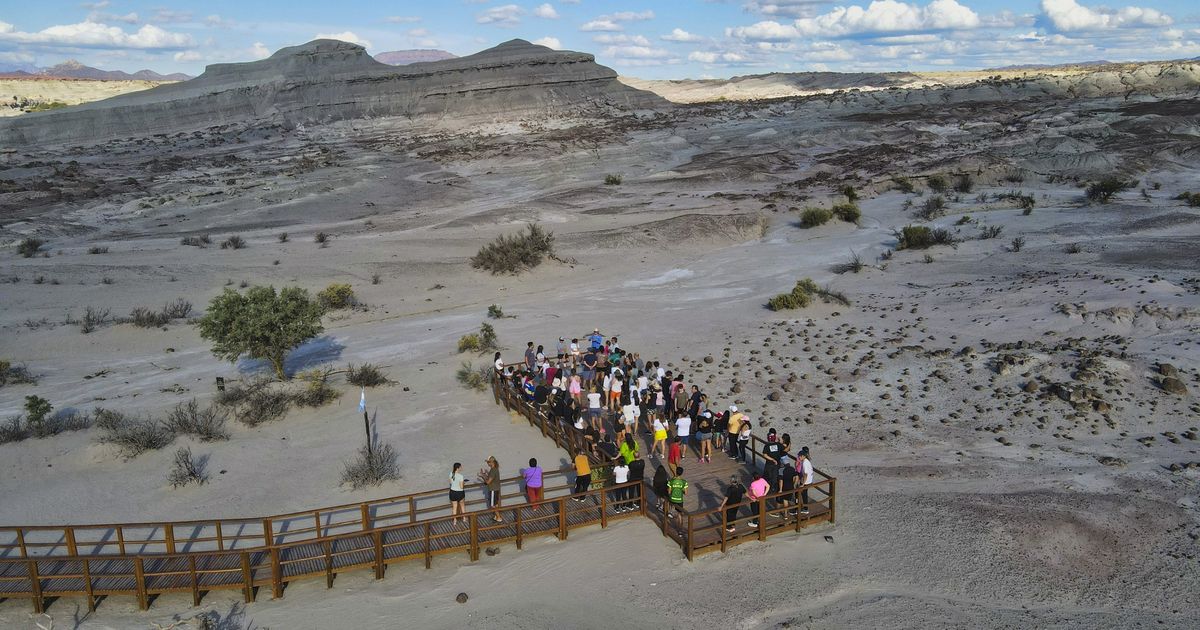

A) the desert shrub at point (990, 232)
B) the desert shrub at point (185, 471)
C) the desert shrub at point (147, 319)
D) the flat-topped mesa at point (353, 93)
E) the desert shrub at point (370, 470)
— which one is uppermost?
the flat-topped mesa at point (353, 93)

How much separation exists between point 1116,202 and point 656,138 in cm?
4672

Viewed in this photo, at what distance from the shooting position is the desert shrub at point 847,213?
43.0 metres

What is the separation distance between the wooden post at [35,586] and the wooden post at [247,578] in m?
2.62

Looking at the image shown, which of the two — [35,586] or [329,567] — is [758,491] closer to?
[329,567]

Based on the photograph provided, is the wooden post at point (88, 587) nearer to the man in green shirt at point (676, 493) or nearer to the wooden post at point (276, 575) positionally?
the wooden post at point (276, 575)

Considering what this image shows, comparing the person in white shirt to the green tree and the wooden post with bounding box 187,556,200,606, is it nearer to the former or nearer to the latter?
the wooden post with bounding box 187,556,200,606

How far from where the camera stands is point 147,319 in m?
27.4

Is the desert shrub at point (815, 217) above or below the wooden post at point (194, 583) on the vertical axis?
above

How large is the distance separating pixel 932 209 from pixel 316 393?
34272mm

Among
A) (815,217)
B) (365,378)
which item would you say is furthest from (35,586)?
(815,217)

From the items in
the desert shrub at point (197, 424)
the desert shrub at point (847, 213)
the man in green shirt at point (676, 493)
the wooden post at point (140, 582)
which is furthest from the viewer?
the desert shrub at point (847, 213)

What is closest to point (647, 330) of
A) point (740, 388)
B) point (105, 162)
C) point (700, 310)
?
point (700, 310)

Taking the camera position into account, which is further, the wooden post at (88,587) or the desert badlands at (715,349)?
the desert badlands at (715,349)

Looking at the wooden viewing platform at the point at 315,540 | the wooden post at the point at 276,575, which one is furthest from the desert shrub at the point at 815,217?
the wooden post at the point at 276,575
